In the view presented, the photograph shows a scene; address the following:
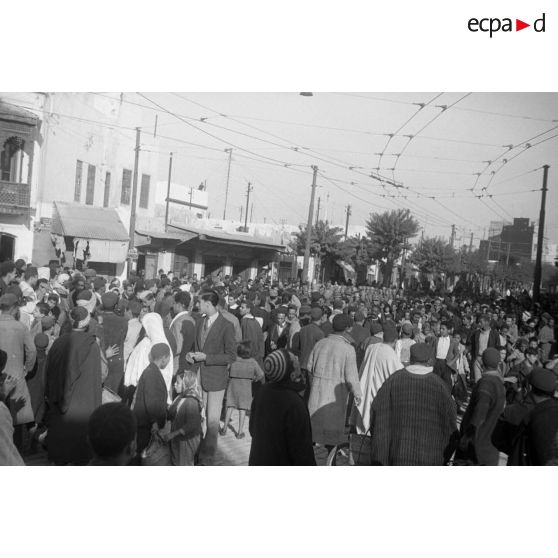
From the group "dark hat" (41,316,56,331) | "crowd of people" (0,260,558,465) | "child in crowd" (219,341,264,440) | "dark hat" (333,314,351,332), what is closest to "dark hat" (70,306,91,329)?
"crowd of people" (0,260,558,465)

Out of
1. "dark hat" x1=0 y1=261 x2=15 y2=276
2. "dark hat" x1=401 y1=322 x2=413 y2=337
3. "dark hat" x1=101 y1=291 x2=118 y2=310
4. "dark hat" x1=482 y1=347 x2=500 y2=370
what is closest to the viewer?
"dark hat" x1=482 y1=347 x2=500 y2=370

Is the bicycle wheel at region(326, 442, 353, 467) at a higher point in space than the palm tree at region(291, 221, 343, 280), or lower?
lower

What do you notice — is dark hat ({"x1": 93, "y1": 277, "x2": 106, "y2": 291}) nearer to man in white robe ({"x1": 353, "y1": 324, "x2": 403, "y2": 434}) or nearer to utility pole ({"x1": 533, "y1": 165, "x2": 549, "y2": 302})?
man in white robe ({"x1": 353, "y1": 324, "x2": 403, "y2": 434})

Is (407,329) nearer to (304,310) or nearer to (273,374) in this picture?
(304,310)

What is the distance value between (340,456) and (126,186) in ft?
14.4

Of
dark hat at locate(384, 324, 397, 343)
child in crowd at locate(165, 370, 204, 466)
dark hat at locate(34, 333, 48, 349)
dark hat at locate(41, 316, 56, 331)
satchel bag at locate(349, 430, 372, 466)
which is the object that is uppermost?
dark hat at locate(384, 324, 397, 343)

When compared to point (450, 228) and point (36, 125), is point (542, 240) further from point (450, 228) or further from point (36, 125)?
point (36, 125)

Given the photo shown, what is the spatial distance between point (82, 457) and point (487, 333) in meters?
4.95

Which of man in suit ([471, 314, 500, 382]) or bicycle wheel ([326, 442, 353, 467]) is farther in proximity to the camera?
man in suit ([471, 314, 500, 382])

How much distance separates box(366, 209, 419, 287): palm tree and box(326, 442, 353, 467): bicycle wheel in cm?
294

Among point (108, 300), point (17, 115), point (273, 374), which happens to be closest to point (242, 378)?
point (108, 300)

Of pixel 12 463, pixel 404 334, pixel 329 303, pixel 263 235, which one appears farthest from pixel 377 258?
pixel 12 463

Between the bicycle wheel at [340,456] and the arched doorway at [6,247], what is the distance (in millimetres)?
4479

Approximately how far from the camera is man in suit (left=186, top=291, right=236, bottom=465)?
620cm
